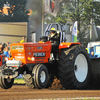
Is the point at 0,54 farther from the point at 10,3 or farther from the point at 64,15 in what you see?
the point at 10,3

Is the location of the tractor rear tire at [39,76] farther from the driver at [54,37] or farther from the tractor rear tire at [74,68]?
the driver at [54,37]

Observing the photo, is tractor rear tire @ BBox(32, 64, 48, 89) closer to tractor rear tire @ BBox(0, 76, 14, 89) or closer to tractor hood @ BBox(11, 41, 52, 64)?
tractor hood @ BBox(11, 41, 52, 64)

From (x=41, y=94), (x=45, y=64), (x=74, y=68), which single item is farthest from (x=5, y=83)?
(x=74, y=68)

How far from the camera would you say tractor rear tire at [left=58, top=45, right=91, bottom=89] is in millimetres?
7648

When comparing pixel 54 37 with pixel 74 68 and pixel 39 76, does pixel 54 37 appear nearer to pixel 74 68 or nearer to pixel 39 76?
pixel 74 68

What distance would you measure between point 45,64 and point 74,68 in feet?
3.10

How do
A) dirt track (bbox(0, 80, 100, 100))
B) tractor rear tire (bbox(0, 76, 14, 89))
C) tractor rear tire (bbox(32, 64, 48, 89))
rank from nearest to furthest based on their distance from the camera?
dirt track (bbox(0, 80, 100, 100)) → tractor rear tire (bbox(32, 64, 48, 89)) → tractor rear tire (bbox(0, 76, 14, 89))

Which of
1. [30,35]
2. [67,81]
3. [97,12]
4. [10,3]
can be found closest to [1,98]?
[67,81]

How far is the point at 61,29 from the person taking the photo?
28.6 feet

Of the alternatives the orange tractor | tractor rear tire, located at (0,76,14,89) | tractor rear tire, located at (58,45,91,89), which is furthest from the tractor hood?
tractor rear tire, located at (0,76,14,89)

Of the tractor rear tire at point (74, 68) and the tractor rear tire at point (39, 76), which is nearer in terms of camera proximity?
the tractor rear tire at point (39, 76)

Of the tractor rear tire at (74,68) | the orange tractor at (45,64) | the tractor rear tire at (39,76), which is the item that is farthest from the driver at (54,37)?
the tractor rear tire at (39,76)

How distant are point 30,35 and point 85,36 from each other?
541 inches

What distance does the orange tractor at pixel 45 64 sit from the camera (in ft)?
24.0
